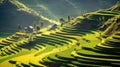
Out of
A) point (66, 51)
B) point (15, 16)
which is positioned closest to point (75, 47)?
point (66, 51)

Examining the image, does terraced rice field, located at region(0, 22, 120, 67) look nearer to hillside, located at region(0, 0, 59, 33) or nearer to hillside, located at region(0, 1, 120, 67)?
hillside, located at region(0, 1, 120, 67)

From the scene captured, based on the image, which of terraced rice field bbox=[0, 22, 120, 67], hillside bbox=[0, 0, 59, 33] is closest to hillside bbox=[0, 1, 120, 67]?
terraced rice field bbox=[0, 22, 120, 67]

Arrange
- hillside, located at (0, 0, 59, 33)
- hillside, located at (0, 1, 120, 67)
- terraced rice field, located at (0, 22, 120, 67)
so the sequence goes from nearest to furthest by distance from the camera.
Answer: terraced rice field, located at (0, 22, 120, 67) → hillside, located at (0, 1, 120, 67) → hillside, located at (0, 0, 59, 33)

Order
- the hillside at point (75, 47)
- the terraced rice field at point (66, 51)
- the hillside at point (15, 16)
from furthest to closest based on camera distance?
the hillside at point (15, 16), the hillside at point (75, 47), the terraced rice field at point (66, 51)

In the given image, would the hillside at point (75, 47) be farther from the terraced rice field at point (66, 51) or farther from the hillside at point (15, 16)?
the hillside at point (15, 16)

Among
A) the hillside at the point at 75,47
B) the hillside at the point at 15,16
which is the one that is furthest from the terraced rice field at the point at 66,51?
the hillside at the point at 15,16

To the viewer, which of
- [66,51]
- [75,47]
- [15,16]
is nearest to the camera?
[66,51]

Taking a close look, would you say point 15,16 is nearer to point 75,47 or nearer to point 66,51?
point 75,47

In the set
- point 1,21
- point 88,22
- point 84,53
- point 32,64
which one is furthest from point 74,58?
point 1,21
